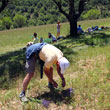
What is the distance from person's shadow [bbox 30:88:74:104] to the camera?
444 cm

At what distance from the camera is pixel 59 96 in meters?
4.64

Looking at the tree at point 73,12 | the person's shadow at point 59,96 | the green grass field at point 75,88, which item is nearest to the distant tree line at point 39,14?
the tree at point 73,12

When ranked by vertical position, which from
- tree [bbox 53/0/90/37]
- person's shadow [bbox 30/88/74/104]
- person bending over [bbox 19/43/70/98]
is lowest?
person's shadow [bbox 30/88/74/104]

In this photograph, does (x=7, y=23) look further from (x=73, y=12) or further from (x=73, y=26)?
(x=73, y=12)

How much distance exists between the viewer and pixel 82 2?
46.3 feet

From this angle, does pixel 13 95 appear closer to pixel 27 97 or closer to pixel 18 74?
pixel 27 97

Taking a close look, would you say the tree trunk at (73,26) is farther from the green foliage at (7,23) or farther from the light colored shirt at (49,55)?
the green foliage at (7,23)

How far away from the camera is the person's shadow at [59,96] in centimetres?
444

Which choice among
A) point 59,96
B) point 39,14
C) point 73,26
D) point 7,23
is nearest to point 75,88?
point 59,96

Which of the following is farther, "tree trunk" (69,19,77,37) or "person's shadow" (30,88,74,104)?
"tree trunk" (69,19,77,37)

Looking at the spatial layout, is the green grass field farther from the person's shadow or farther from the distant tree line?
the distant tree line

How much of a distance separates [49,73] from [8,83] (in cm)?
216

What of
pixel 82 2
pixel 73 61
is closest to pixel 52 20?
pixel 82 2

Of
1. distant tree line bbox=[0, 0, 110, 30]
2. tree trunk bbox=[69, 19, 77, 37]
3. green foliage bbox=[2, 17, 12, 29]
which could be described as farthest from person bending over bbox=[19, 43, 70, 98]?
green foliage bbox=[2, 17, 12, 29]
